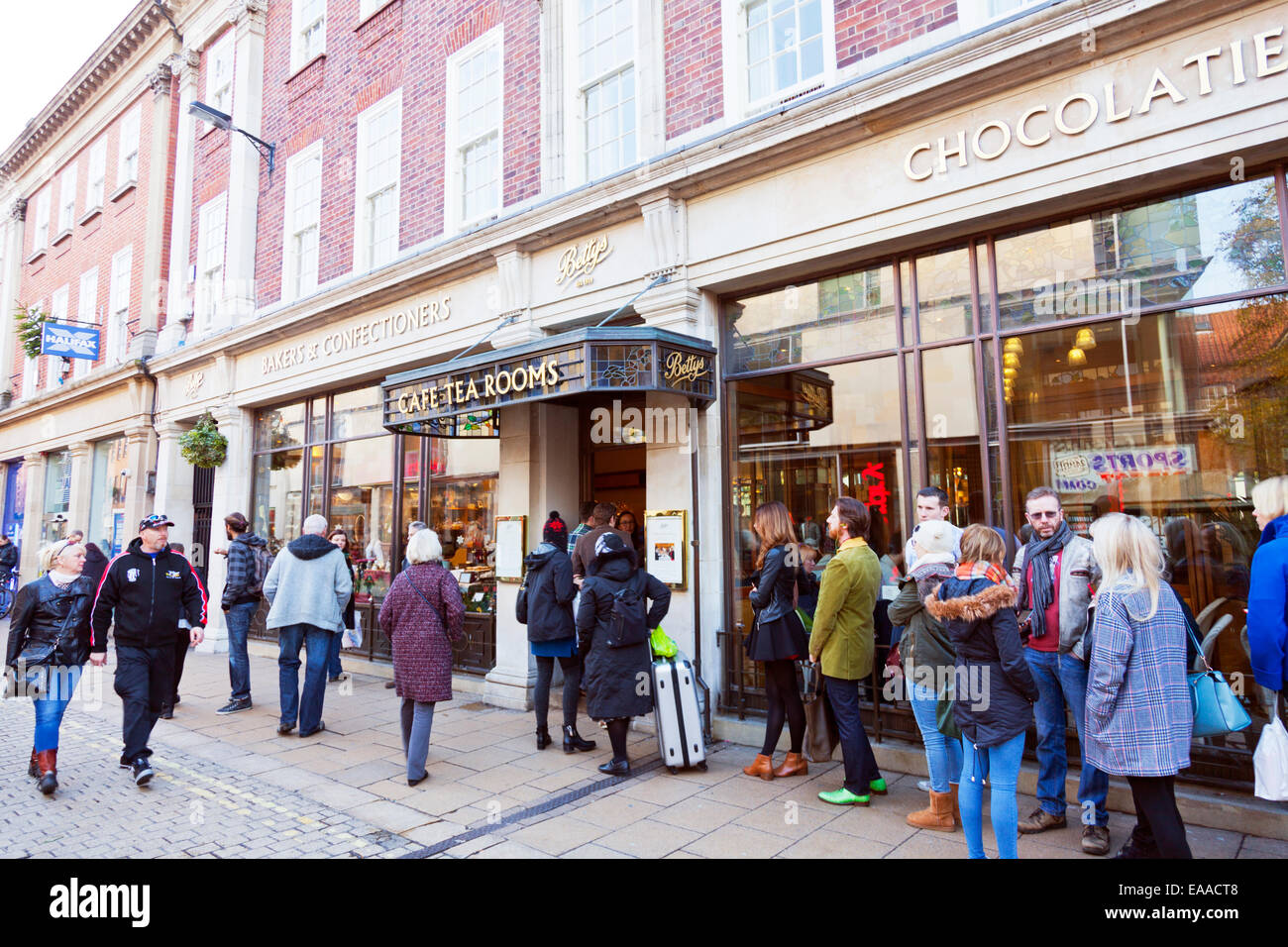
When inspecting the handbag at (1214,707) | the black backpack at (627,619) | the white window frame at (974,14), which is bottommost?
the handbag at (1214,707)

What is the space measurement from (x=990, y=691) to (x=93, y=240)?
73.9 ft

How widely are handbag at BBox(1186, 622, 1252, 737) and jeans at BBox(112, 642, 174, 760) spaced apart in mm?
6816

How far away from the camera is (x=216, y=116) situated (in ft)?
42.9

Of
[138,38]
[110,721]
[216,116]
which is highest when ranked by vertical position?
[138,38]

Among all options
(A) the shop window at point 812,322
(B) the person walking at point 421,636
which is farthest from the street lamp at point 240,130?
(B) the person walking at point 421,636

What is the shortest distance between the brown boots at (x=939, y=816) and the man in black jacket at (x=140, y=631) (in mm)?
5541

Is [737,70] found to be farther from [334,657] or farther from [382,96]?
[334,657]

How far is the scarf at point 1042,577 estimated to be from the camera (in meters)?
4.56

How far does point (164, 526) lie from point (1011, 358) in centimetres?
695

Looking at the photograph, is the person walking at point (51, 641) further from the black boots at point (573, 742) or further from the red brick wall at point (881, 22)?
the red brick wall at point (881, 22)

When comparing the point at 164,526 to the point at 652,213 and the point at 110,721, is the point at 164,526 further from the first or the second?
the point at 652,213

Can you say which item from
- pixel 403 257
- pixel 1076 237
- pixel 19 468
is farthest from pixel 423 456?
pixel 19 468

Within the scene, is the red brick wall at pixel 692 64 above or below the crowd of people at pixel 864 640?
above

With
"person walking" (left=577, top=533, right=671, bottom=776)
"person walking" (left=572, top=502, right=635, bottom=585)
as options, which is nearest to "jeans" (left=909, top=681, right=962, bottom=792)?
"person walking" (left=577, top=533, right=671, bottom=776)
